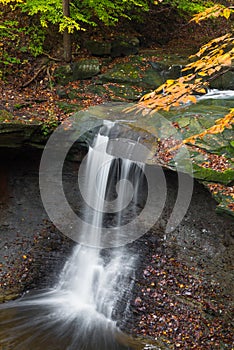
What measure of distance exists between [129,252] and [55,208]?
219 cm

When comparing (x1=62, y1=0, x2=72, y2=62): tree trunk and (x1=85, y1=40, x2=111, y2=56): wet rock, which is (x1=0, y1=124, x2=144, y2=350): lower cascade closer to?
(x1=62, y1=0, x2=72, y2=62): tree trunk

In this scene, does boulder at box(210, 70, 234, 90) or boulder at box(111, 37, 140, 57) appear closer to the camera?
boulder at box(210, 70, 234, 90)

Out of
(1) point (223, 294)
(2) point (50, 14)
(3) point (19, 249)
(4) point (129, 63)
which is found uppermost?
(2) point (50, 14)

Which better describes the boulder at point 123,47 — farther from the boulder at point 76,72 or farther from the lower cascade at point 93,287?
the lower cascade at point 93,287

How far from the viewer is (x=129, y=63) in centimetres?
1046

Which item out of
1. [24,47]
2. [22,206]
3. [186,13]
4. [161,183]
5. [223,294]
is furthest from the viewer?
[186,13]

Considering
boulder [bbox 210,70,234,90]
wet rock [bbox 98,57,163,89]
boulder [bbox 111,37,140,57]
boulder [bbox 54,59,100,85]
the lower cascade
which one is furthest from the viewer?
boulder [bbox 111,37,140,57]

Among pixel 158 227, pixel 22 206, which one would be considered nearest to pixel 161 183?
pixel 158 227

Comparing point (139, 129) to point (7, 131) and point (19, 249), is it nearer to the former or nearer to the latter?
point (7, 131)

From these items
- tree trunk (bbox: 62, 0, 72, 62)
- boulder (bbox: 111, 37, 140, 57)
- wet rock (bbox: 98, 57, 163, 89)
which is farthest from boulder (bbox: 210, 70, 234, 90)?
tree trunk (bbox: 62, 0, 72, 62)

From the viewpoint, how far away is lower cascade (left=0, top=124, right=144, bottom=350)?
582 centimetres

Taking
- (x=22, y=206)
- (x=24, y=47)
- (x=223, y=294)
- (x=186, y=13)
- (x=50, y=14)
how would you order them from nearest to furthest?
(x=223, y=294) < (x=22, y=206) < (x=50, y=14) < (x=24, y=47) < (x=186, y=13)

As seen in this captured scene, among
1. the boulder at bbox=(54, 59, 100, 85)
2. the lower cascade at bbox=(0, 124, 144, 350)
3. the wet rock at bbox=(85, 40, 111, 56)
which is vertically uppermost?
the wet rock at bbox=(85, 40, 111, 56)

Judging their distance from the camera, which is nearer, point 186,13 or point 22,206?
point 22,206
